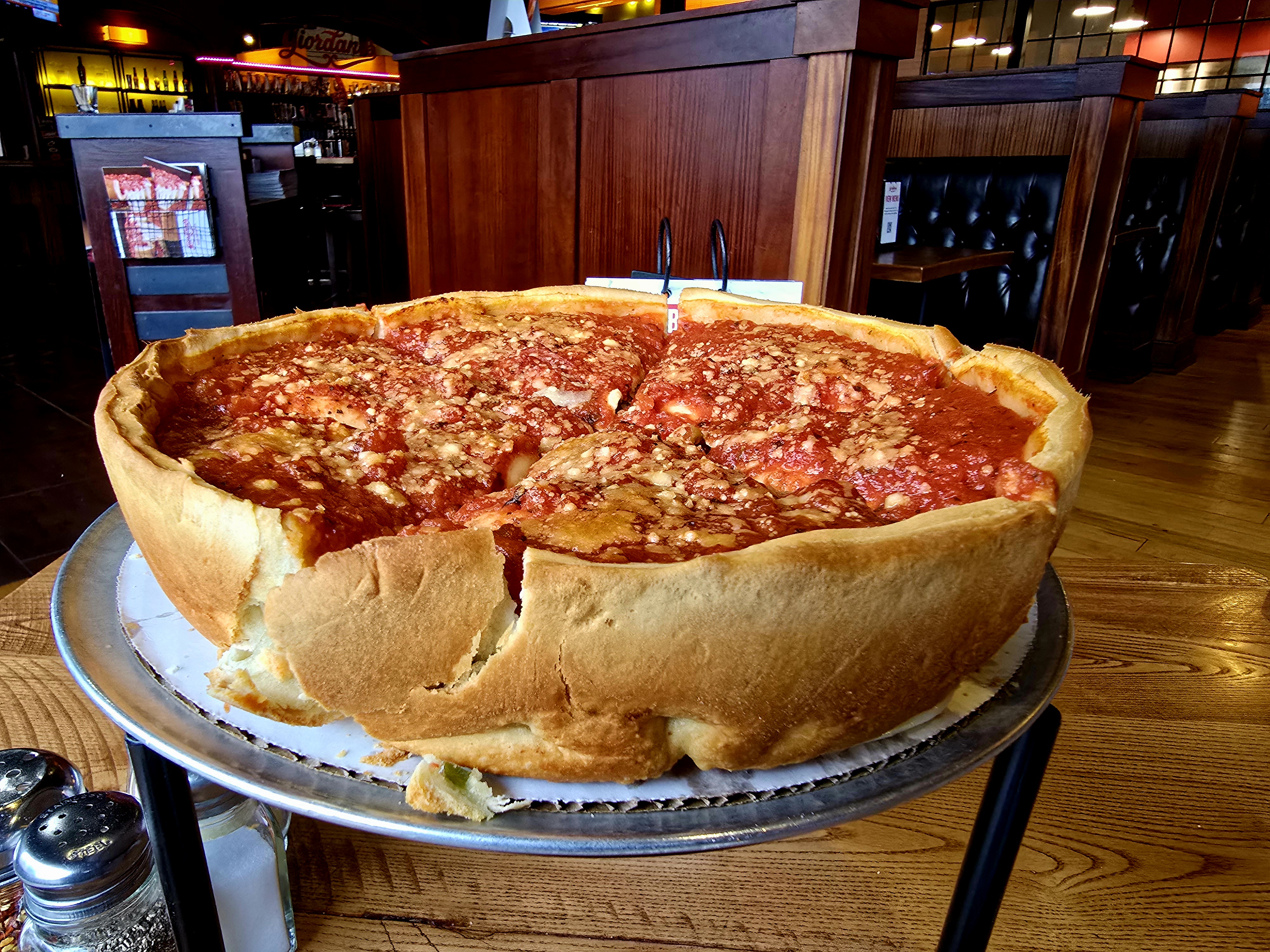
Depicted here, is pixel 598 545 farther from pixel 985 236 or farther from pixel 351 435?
pixel 985 236

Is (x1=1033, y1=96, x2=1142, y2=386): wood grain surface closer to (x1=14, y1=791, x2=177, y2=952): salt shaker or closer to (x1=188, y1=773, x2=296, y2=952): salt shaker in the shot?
(x1=188, y1=773, x2=296, y2=952): salt shaker

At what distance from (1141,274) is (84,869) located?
645 centimetres

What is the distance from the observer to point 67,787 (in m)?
0.98

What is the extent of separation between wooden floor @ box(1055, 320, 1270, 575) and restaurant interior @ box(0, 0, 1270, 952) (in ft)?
0.07

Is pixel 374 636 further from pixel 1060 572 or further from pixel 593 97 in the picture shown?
pixel 593 97

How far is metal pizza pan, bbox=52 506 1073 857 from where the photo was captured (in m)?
0.62

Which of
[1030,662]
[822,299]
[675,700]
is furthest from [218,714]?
[822,299]

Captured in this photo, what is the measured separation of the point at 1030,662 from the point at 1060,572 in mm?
1231

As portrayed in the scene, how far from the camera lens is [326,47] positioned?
13109 millimetres

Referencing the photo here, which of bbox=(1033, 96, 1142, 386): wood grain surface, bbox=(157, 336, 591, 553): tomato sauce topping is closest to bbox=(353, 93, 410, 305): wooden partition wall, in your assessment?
bbox=(1033, 96, 1142, 386): wood grain surface

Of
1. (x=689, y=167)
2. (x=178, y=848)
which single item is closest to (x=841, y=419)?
(x=178, y=848)

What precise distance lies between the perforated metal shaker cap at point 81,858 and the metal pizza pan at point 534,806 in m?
0.12

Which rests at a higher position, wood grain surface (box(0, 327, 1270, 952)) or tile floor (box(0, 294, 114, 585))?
wood grain surface (box(0, 327, 1270, 952))

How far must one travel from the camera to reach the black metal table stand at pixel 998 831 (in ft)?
2.56
